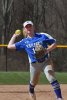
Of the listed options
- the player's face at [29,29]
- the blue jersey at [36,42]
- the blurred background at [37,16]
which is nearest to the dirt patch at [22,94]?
the blue jersey at [36,42]

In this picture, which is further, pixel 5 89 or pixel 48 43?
pixel 5 89

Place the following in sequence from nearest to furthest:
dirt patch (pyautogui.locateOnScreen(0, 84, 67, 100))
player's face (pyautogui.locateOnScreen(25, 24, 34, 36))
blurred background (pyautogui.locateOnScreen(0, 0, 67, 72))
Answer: player's face (pyautogui.locateOnScreen(25, 24, 34, 36))
dirt patch (pyautogui.locateOnScreen(0, 84, 67, 100))
blurred background (pyautogui.locateOnScreen(0, 0, 67, 72))

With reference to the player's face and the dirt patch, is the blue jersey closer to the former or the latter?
the player's face

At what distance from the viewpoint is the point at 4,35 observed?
32.7 meters

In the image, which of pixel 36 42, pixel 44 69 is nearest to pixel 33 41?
pixel 36 42

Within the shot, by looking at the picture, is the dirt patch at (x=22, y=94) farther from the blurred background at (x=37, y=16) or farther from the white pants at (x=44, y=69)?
the blurred background at (x=37, y=16)

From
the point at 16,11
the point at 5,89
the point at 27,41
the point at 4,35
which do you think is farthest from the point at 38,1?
the point at 27,41

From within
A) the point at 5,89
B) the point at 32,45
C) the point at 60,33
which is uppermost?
the point at 32,45

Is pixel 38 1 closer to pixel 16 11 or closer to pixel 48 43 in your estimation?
pixel 16 11

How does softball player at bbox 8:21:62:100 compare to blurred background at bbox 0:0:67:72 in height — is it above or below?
above

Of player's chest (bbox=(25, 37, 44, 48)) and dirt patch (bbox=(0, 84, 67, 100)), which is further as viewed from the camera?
dirt patch (bbox=(0, 84, 67, 100))

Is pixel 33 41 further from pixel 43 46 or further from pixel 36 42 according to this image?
pixel 43 46

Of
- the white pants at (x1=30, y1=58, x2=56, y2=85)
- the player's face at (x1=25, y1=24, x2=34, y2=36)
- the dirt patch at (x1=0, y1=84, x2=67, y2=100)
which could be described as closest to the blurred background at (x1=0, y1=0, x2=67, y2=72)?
the dirt patch at (x1=0, y1=84, x2=67, y2=100)

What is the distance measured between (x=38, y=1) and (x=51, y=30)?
2.85 meters
